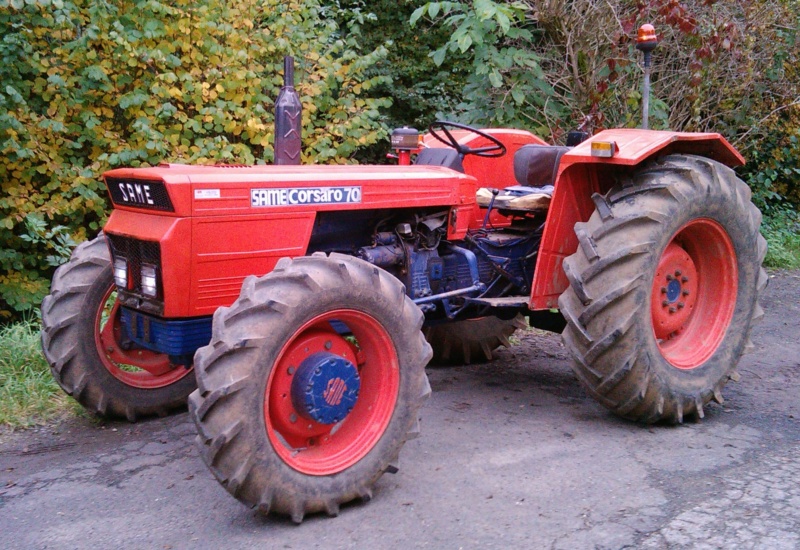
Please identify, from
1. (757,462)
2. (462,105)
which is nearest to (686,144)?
(757,462)

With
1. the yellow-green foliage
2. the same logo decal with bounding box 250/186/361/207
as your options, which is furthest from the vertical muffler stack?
the yellow-green foliage

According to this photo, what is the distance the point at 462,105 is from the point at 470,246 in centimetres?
422

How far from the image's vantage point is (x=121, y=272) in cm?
399

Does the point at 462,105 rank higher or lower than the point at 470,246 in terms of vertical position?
higher

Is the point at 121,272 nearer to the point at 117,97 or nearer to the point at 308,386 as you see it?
the point at 308,386

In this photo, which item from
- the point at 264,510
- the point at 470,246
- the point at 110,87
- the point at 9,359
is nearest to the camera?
the point at 264,510

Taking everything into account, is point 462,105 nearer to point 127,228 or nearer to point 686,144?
point 686,144

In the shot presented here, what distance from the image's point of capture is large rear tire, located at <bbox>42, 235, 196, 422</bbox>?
14.3 ft

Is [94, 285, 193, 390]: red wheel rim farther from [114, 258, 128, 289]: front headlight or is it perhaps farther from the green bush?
the green bush

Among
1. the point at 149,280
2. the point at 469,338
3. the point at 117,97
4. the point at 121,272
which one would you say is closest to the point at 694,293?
the point at 469,338

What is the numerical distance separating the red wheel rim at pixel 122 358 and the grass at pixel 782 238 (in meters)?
7.64

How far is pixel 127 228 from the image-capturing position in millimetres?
3881

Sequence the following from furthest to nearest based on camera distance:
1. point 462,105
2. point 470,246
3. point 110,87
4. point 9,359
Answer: point 462,105 < point 110,87 < point 9,359 < point 470,246

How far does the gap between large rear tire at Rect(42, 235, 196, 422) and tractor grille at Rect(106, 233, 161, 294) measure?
46cm
